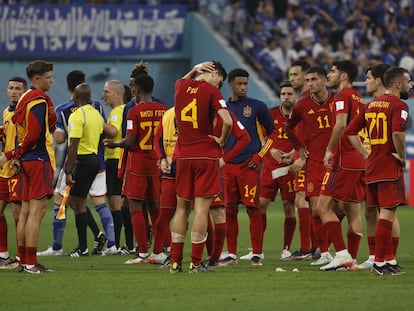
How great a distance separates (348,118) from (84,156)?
4.28m

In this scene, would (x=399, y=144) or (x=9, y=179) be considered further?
(x=9, y=179)

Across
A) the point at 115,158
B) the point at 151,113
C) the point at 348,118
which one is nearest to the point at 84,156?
the point at 115,158

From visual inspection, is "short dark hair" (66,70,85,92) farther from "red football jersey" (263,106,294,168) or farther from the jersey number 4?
the jersey number 4

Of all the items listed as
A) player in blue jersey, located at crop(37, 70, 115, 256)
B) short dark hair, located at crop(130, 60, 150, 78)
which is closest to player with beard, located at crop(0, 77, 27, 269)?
short dark hair, located at crop(130, 60, 150, 78)

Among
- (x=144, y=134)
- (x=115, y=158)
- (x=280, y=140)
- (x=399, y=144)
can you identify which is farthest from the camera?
(x=115, y=158)

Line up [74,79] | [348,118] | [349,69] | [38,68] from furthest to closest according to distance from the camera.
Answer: [74,79]
[349,69]
[348,118]
[38,68]

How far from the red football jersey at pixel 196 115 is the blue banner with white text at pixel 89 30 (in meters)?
17.4

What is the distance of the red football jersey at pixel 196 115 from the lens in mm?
11797

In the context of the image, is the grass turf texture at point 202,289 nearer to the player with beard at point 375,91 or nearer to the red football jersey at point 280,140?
the player with beard at point 375,91

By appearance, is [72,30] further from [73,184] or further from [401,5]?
[73,184]

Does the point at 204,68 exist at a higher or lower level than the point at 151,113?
higher

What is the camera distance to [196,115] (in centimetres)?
1184

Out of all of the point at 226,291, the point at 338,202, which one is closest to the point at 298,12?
the point at 338,202

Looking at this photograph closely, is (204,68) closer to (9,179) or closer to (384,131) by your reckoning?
(384,131)
